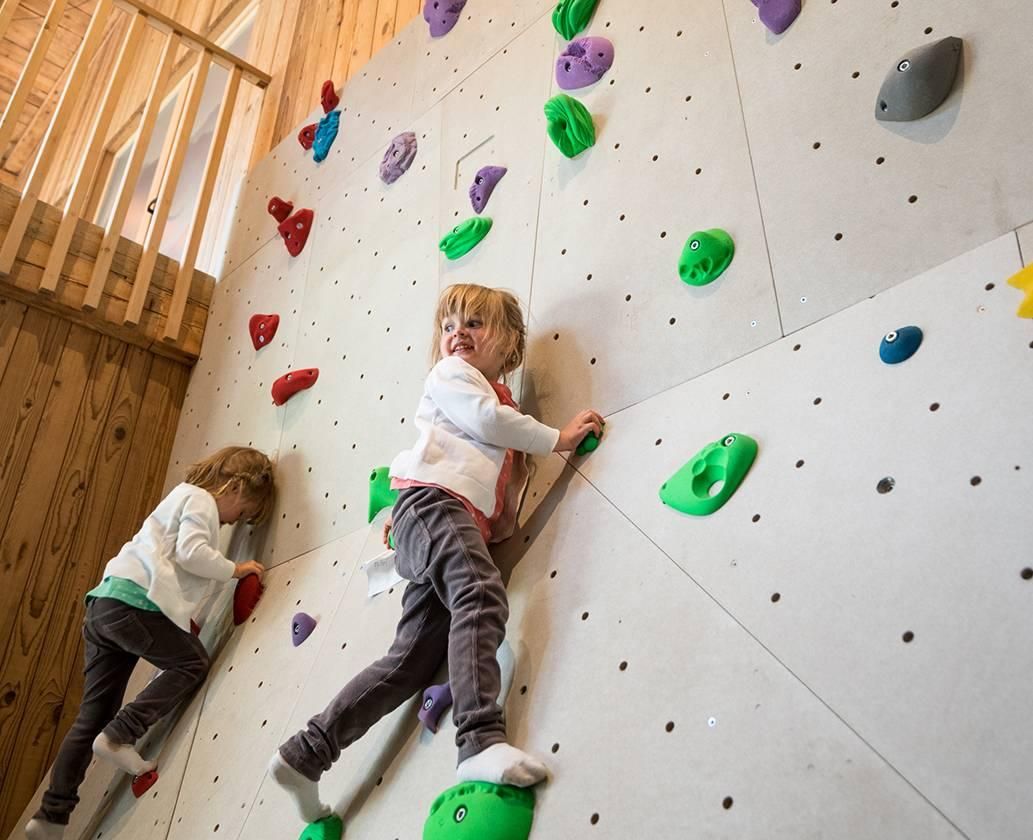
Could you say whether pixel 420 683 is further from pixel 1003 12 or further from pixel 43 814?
pixel 1003 12

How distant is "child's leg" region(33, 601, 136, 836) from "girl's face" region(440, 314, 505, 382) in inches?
42.9

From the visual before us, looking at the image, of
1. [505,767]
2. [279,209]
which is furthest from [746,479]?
[279,209]

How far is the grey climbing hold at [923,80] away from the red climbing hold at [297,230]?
6.28ft

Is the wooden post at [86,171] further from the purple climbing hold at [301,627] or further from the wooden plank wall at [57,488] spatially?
the purple climbing hold at [301,627]

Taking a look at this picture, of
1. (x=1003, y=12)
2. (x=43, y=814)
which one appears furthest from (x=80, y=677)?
(x=1003, y=12)

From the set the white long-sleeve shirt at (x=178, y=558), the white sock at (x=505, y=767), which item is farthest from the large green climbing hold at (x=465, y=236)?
the white sock at (x=505, y=767)

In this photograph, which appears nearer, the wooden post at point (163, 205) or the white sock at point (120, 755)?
the white sock at point (120, 755)

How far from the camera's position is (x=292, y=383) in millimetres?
2463

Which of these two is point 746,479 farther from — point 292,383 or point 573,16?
point 292,383

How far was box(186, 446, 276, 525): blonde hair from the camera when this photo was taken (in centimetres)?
229

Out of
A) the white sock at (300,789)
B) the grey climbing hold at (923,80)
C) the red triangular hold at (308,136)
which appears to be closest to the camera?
the grey climbing hold at (923,80)

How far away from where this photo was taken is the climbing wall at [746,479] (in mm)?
965

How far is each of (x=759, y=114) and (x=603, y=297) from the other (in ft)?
1.31

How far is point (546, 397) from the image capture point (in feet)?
5.56
